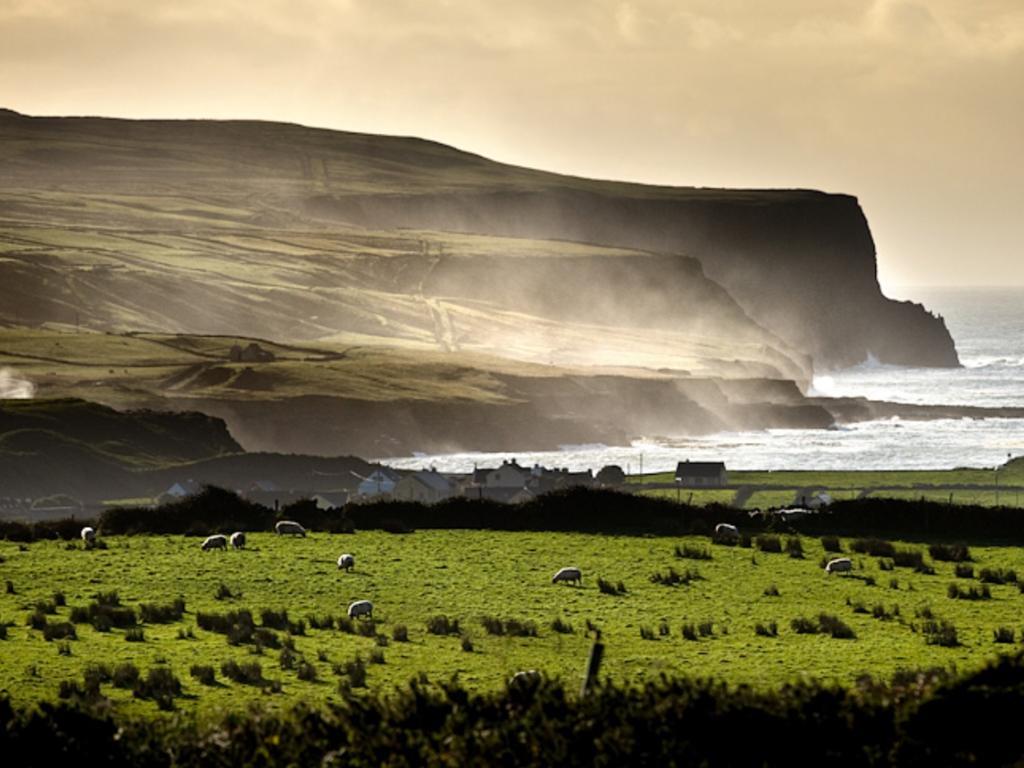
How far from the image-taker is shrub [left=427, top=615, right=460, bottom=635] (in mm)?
28953

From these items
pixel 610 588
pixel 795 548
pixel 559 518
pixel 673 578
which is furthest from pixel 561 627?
pixel 559 518

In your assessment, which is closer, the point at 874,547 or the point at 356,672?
the point at 356,672

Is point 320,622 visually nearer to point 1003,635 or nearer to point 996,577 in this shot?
point 1003,635

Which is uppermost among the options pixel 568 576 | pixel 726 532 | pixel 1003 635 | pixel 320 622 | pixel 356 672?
pixel 726 532

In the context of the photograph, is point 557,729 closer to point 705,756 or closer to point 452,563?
point 705,756

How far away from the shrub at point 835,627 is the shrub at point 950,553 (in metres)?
9.25

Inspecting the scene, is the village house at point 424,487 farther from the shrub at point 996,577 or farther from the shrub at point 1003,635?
the shrub at point 1003,635

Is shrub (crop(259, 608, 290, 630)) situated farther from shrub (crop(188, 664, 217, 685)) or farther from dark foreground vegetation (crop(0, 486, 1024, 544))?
dark foreground vegetation (crop(0, 486, 1024, 544))

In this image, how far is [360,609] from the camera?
101 feet

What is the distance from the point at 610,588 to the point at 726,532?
825 cm

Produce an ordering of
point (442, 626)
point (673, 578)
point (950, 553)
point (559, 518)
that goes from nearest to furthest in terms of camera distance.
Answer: point (442, 626) < point (673, 578) < point (950, 553) < point (559, 518)

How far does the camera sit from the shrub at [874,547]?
Result: 127 feet

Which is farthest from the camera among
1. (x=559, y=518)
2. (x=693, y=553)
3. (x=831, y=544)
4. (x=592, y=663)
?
(x=559, y=518)

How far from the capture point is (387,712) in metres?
17.2
